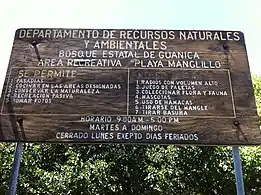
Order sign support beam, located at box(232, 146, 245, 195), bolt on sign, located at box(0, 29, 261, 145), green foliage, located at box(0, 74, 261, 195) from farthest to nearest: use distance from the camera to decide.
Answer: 1. green foliage, located at box(0, 74, 261, 195)
2. bolt on sign, located at box(0, 29, 261, 145)
3. sign support beam, located at box(232, 146, 245, 195)

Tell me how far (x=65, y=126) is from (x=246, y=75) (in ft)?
10.2

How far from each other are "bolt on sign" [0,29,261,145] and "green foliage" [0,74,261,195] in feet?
19.3

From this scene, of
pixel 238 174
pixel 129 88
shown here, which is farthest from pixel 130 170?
pixel 238 174

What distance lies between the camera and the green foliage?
1138 centimetres

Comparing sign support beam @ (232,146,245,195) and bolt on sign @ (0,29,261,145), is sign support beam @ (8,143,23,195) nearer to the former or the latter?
bolt on sign @ (0,29,261,145)

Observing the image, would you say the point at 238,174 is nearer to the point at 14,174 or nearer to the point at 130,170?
the point at 14,174

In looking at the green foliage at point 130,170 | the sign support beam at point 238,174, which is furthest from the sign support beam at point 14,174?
the green foliage at point 130,170

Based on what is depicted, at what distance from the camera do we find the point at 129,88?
19.5ft

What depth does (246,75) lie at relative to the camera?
237 inches

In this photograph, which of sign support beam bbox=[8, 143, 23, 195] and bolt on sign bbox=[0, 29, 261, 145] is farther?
bolt on sign bbox=[0, 29, 261, 145]

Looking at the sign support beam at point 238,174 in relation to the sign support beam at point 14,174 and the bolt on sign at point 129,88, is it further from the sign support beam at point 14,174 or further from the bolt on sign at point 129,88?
the sign support beam at point 14,174

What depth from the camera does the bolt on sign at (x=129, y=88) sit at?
5.56m

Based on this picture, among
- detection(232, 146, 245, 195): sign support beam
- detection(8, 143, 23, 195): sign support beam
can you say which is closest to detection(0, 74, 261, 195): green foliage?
detection(8, 143, 23, 195): sign support beam

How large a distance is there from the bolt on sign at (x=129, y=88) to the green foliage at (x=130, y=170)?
5.89 m
